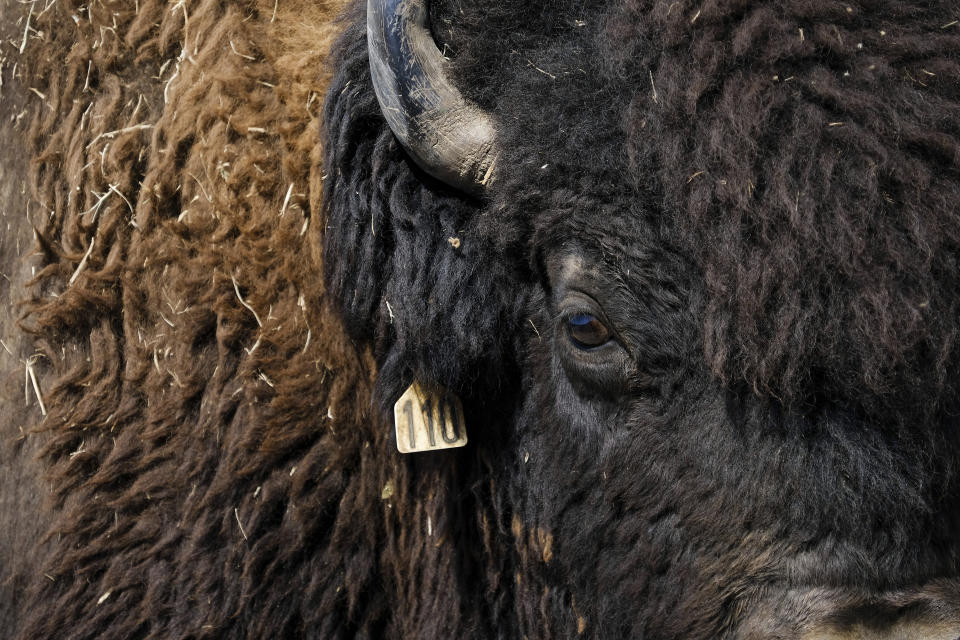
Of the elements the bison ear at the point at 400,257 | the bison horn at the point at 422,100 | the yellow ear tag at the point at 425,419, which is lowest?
the yellow ear tag at the point at 425,419

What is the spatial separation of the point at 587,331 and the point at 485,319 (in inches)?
14.6

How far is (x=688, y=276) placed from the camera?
238 centimetres

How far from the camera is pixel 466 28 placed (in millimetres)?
2723

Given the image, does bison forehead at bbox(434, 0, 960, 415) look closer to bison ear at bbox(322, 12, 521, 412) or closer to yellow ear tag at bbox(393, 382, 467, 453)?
bison ear at bbox(322, 12, 521, 412)

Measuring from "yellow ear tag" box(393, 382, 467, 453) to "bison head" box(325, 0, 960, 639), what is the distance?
0.24 ft

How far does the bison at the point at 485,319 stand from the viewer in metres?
2.22

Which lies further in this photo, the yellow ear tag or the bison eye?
the yellow ear tag

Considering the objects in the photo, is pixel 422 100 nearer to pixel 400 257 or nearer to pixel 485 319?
pixel 400 257

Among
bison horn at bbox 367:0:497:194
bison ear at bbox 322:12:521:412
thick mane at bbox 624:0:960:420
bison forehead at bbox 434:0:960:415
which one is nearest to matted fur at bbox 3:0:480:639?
bison ear at bbox 322:12:521:412

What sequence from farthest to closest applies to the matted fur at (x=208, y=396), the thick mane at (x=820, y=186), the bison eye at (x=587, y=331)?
the matted fur at (x=208, y=396) < the bison eye at (x=587, y=331) < the thick mane at (x=820, y=186)

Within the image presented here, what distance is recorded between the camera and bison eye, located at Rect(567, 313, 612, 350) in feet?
8.41

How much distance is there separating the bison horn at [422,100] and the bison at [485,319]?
11 mm

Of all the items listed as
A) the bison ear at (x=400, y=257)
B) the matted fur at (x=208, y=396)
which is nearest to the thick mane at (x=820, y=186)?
the bison ear at (x=400, y=257)

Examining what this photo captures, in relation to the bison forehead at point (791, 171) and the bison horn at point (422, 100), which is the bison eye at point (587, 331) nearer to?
the bison forehead at point (791, 171)
